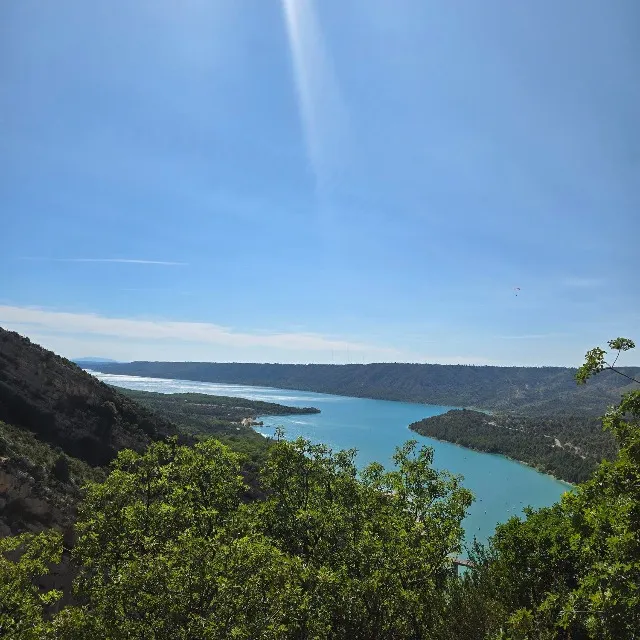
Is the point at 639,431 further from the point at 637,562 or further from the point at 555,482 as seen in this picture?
the point at 555,482

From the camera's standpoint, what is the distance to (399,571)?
912cm

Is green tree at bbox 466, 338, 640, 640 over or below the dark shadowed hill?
over

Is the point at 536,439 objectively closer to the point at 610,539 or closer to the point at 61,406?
the point at 61,406

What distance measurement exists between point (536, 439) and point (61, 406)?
140092 millimetres

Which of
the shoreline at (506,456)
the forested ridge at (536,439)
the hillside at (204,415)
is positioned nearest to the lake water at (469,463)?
the shoreline at (506,456)

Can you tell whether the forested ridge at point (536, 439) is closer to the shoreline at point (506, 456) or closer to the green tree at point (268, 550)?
the shoreline at point (506, 456)

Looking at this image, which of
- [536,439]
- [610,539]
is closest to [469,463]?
[536,439]

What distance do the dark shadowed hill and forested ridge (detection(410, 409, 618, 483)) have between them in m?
89.5

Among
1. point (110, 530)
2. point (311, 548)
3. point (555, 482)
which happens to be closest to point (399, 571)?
point (311, 548)

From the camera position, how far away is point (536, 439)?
141125 mm

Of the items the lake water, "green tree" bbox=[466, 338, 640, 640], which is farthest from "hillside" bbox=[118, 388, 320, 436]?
"green tree" bbox=[466, 338, 640, 640]

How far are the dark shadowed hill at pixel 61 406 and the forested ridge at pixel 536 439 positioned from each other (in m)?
89.5

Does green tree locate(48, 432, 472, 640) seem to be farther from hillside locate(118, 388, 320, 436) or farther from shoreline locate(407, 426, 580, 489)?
hillside locate(118, 388, 320, 436)

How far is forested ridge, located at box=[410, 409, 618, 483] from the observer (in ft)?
358
